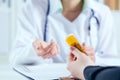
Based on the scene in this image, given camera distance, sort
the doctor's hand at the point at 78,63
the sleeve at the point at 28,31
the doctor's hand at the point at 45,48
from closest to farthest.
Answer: the doctor's hand at the point at 78,63
the doctor's hand at the point at 45,48
the sleeve at the point at 28,31

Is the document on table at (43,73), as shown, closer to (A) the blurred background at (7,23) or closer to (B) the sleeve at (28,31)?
(B) the sleeve at (28,31)

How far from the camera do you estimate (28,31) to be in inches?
49.7

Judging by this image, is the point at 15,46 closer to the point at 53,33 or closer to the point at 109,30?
the point at 53,33

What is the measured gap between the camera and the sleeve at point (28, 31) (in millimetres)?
1109

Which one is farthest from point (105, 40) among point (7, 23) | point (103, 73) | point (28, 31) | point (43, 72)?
point (7, 23)

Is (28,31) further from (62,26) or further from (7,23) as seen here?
(7,23)

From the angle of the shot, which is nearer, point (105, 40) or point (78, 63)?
point (78, 63)

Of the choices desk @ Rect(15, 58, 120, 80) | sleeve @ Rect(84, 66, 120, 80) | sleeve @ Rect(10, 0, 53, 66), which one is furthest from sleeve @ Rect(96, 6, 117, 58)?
sleeve @ Rect(84, 66, 120, 80)

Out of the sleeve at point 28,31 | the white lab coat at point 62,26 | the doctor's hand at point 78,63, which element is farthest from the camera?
the white lab coat at point 62,26

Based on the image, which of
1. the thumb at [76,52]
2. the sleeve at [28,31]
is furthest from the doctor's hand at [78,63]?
the sleeve at [28,31]

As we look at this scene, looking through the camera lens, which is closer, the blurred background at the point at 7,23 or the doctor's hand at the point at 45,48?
the doctor's hand at the point at 45,48

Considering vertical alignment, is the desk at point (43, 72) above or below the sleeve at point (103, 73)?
below

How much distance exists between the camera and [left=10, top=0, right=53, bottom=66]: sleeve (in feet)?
3.64

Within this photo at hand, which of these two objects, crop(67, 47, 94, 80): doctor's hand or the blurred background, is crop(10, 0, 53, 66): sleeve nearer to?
crop(67, 47, 94, 80): doctor's hand
